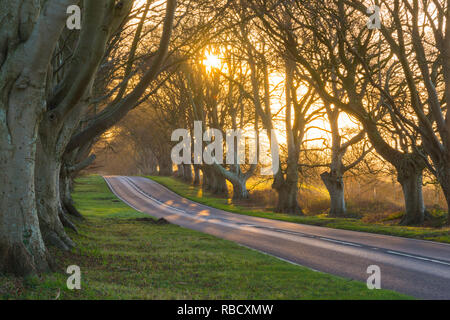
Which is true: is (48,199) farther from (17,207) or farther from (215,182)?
(215,182)

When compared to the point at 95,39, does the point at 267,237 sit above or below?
below

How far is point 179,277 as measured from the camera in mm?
8484

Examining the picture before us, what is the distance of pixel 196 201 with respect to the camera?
4097 cm

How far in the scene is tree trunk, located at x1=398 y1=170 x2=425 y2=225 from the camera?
22375 mm

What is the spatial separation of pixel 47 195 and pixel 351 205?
2587 cm

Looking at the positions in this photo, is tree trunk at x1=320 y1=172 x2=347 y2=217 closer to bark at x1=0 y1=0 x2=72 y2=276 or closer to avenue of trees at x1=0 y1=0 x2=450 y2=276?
avenue of trees at x1=0 y1=0 x2=450 y2=276

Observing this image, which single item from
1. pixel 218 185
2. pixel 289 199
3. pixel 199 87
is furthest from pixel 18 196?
pixel 218 185

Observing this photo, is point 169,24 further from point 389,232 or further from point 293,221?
point 293,221

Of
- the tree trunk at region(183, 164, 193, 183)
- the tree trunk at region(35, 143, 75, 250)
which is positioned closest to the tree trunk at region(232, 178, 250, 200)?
the tree trunk at region(183, 164, 193, 183)

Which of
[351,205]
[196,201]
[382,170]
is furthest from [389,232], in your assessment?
[196,201]

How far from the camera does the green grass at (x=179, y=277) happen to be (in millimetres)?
6652

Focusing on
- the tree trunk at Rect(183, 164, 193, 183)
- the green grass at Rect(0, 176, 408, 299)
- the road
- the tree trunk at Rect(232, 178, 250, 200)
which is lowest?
the road

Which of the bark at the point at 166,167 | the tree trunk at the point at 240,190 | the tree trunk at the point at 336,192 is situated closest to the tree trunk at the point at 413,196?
the tree trunk at the point at 336,192

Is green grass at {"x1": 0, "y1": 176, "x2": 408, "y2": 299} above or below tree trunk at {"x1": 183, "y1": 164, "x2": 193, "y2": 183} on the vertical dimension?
below
